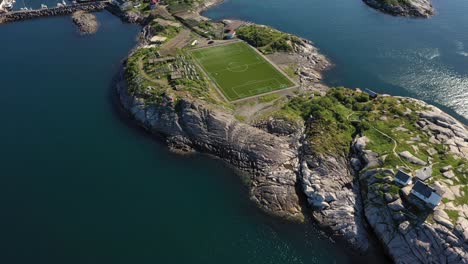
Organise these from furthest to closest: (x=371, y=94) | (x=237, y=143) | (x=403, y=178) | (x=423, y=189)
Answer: (x=371, y=94), (x=237, y=143), (x=403, y=178), (x=423, y=189)

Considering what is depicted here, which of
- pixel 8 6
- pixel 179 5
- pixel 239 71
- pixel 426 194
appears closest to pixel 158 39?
pixel 239 71

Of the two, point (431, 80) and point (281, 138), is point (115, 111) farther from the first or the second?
point (431, 80)

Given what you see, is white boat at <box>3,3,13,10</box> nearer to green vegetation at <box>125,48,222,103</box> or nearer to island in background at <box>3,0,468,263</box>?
island in background at <box>3,0,468,263</box>

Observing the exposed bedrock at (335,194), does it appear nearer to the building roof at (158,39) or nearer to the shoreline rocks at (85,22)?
the building roof at (158,39)

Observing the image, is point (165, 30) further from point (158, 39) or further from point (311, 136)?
point (311, 136)

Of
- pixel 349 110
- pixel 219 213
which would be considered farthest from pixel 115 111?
pixel 349 110

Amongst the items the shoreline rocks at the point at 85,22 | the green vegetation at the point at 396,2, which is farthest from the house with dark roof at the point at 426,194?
the shoreline rocks at the point at 85,22
